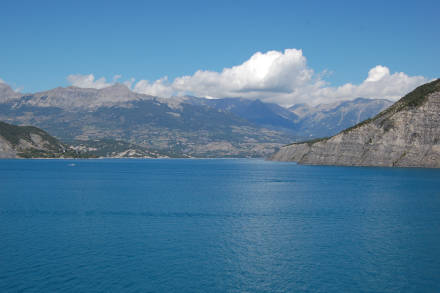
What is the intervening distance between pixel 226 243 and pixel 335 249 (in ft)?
49.9

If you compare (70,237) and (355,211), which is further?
(355,211)

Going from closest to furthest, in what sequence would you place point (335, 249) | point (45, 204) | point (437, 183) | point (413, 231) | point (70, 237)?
point (335, 249), point (70, 237), point (413, 231), point (45, 204), point (437, 183)

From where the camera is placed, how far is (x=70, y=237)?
203ft

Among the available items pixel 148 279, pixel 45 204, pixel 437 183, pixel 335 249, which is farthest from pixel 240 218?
pixel 437 183

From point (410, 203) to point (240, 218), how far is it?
1877 inches

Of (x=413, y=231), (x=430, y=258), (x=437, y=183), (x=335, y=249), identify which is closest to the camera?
(x=430, y=258)

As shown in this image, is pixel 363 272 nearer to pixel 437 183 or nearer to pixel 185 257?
pixel 185 257

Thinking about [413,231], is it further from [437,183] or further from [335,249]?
[437,183]

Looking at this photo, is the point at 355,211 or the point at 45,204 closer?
the point at 355,211

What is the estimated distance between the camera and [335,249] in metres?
56.3

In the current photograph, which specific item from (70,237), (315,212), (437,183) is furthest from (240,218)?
(437,183)

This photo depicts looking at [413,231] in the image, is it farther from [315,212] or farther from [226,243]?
[226,243]

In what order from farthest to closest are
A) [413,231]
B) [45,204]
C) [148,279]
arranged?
1. [45,204]
2. [413,231]
3. [148,279]

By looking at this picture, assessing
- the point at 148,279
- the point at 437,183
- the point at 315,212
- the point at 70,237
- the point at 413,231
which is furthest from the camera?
the point at 437,183
